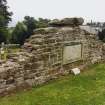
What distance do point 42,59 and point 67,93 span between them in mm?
1926

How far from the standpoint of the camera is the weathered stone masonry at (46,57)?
9.66m

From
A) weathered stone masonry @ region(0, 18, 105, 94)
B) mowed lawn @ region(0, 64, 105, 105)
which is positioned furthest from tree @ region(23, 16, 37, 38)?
mowed lawn @ region(0, 64, 105, 105)

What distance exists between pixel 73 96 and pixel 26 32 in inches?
1140

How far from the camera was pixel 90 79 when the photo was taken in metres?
11.6

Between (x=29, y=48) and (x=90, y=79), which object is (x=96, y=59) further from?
(x=29, y=48)

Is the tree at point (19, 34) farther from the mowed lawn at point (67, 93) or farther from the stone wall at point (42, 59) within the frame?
the mowed lawn at point (67, 93)

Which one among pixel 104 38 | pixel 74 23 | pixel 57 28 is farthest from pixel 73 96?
pixel 104 38

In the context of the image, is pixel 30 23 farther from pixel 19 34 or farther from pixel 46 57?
pixel 46 57

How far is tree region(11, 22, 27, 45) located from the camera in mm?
36750

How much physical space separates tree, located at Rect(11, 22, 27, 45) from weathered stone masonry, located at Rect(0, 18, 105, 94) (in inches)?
916

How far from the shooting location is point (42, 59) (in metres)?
11.0

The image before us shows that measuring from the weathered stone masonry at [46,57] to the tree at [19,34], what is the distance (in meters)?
23.3

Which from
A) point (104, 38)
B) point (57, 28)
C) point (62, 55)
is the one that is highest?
point (57, 28)

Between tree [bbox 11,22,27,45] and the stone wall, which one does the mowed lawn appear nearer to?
the stone wall
